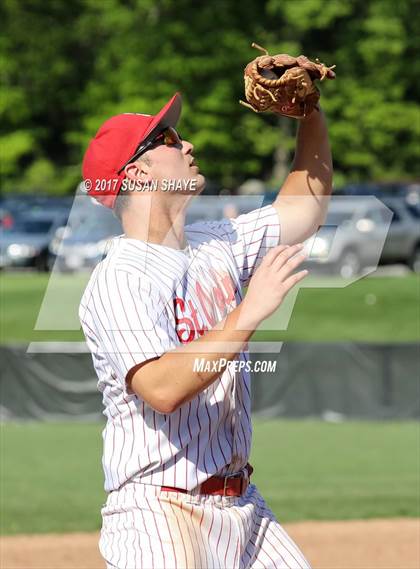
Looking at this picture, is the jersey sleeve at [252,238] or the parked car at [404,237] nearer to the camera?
the jersey sleeve at [252,238]

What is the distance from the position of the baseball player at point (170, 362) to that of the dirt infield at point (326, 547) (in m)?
4.20

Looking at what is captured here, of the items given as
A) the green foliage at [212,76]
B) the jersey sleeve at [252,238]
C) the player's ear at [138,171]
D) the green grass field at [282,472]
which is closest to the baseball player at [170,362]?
the player's ear at [138,171]

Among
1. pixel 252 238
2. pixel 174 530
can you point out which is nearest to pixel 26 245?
pixel 252 238

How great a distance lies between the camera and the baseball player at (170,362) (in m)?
3.60

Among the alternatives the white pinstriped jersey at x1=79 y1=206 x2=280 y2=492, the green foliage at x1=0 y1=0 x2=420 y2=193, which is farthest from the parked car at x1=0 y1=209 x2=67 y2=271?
the white pinstriped jersey at x1=79 y1=206 x2=280 y2=492

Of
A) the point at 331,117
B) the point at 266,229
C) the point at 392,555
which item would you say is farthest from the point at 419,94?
the point at 266,229

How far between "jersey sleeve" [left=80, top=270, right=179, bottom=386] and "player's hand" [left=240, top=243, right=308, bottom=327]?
309 mm

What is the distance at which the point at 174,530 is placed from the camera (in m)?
3.81

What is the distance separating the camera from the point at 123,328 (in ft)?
12.1

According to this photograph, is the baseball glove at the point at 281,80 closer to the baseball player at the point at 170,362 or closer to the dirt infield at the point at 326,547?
the baseball player at the point at 170,362

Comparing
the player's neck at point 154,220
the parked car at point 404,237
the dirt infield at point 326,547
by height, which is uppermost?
the player's neck at point 154,220

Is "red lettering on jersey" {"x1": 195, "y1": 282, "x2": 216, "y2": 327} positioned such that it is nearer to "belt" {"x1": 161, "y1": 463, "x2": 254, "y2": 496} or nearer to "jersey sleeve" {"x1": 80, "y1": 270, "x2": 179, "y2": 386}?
"jersey sleeve" {"x1": 80, "y1": 270, "x2": 179, "y2": 386}

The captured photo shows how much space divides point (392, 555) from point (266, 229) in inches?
184

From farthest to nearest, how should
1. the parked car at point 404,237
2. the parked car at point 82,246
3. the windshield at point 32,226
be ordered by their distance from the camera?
the windshield at point 32,226 < the parked car at point 404,237 < the parked car at point 82,246
